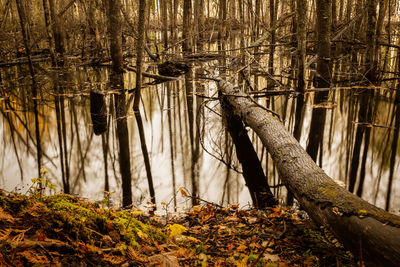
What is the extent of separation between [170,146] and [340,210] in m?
4.37

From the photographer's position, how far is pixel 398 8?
88.8ft

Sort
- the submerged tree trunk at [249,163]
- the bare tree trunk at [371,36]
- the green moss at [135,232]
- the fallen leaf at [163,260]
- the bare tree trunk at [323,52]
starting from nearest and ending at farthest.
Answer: the fallen leaf at [163,260]
the green moss at [135,232]
the submerged tree trunk at [249,163]
the bare tree trunk at [371,36]
the bare tree trunk at [323,52]

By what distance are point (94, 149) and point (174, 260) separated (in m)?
4.72

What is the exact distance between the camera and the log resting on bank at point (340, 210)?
2.10 meters

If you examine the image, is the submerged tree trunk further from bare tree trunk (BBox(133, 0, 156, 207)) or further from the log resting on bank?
bare tree trunk (BBox(133, 0, 156, 207))

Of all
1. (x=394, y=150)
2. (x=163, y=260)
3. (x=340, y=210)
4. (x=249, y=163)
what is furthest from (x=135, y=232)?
(x=394, y=150)

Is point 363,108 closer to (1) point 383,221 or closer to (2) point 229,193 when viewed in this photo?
(2) point 229,193

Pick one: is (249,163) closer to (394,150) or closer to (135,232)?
(394,150)

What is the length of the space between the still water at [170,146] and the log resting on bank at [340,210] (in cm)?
69

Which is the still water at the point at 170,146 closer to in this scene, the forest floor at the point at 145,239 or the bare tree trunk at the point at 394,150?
the bare tree trunk at the point at 394,150

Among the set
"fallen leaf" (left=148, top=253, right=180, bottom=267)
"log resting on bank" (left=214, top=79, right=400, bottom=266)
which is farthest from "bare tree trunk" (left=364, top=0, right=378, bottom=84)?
"fallen leaf" (left=148, top=253, right=180, bottom=267)

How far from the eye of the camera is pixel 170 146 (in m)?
6.46

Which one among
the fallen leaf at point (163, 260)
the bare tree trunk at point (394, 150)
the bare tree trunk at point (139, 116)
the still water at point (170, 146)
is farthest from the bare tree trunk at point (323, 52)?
the fallen leaf at point (163, 260)

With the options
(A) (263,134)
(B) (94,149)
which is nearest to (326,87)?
(A) (263,134)
